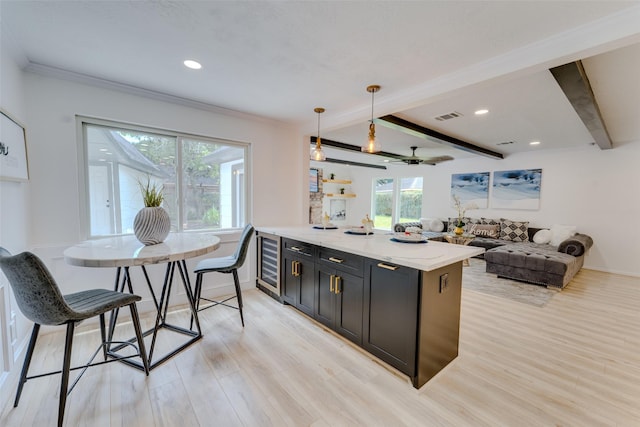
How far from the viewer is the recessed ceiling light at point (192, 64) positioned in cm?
214

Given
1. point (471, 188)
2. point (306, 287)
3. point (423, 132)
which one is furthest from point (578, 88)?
point (471, 188)

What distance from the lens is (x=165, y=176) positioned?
307cm

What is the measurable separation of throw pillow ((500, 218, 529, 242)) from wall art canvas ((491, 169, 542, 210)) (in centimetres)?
44

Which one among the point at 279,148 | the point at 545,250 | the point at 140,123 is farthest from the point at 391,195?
the point at 140,123

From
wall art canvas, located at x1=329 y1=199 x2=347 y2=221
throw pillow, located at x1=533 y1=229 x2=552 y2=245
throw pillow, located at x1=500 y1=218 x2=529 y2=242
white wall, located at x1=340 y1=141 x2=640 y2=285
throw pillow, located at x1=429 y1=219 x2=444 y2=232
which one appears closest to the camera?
white wall, located at x1=340 y1=141 x2=640 y2=285

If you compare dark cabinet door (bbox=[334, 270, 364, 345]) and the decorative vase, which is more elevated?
the decorative vase

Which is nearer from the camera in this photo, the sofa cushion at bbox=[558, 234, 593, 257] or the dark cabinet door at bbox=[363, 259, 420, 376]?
the dark cabinet door at bbox=[363, 259, 420, 376]

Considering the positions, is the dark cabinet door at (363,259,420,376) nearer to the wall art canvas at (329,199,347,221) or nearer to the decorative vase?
the decorative vase

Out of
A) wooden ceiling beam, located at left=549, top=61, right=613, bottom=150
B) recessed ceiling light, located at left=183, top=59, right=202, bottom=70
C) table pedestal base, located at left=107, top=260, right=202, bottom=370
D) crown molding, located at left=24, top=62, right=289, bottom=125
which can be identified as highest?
recessed ceiling light, located at left=183, top=59, right=202, bottom=70

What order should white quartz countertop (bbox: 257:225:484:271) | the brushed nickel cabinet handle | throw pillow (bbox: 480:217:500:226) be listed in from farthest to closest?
throw pillow (bbox: 480:217:500:226), the brushed nickel cabinet handle, white quartz countertop (bbox: 257:225:484:271)

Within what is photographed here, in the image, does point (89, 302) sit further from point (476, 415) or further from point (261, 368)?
point (476, 415)

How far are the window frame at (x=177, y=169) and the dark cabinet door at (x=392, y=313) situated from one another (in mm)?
2248

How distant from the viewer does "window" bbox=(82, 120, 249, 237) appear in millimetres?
2673

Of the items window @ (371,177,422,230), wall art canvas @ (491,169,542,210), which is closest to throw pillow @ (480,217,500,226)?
wall art canvas @ (491,169,542,210)
